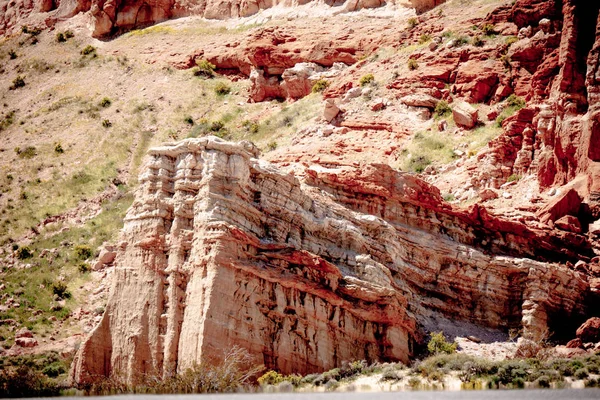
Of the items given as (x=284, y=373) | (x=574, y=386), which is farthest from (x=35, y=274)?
(x=574, y=386)

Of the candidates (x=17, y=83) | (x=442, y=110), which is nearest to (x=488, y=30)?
(x=442, y=110)

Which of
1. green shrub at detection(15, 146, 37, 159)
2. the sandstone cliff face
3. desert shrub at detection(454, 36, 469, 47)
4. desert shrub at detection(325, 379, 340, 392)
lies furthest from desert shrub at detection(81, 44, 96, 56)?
desert shrub at detection(325, 379, 340, 392)

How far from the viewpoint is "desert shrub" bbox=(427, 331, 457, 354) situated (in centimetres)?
2828

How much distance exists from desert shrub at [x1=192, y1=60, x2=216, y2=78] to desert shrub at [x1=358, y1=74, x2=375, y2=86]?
17250 mm

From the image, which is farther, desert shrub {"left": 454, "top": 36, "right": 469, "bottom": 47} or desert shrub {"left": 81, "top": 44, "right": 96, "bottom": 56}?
desert shrub {"left": 81, "top": 44, "right": 96, "bottom": 56}

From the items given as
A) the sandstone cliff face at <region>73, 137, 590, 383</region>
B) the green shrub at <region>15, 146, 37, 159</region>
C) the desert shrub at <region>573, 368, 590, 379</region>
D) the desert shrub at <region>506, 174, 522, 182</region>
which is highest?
the green shrub at <region>15, 146, 37, 159</region>

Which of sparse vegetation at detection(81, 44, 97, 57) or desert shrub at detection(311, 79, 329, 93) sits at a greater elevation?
sparse vegetation at detection(81, 44, 97, 57)

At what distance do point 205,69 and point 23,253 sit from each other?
3095cm

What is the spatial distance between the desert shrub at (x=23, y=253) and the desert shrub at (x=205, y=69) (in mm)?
30010

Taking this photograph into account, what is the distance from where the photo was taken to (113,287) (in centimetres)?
2552

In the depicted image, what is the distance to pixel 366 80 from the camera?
5431 centimetres

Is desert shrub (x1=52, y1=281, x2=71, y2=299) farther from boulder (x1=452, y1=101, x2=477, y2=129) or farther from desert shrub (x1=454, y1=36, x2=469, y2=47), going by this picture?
desert shrub (x1=454, y1=36, x2=469, y2=47)

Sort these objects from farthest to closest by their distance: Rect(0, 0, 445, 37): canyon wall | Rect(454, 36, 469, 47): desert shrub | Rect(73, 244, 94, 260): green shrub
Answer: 1. Rect(0, 0, 445, 37): canyon wall
2. Rect(454, 36, 469, 47): desert shrub
3. Rect(73, 244, 94, 260): green shrub

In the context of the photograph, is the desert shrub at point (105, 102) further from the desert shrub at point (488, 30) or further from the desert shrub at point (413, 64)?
the desert shrub at point (488, 30)
